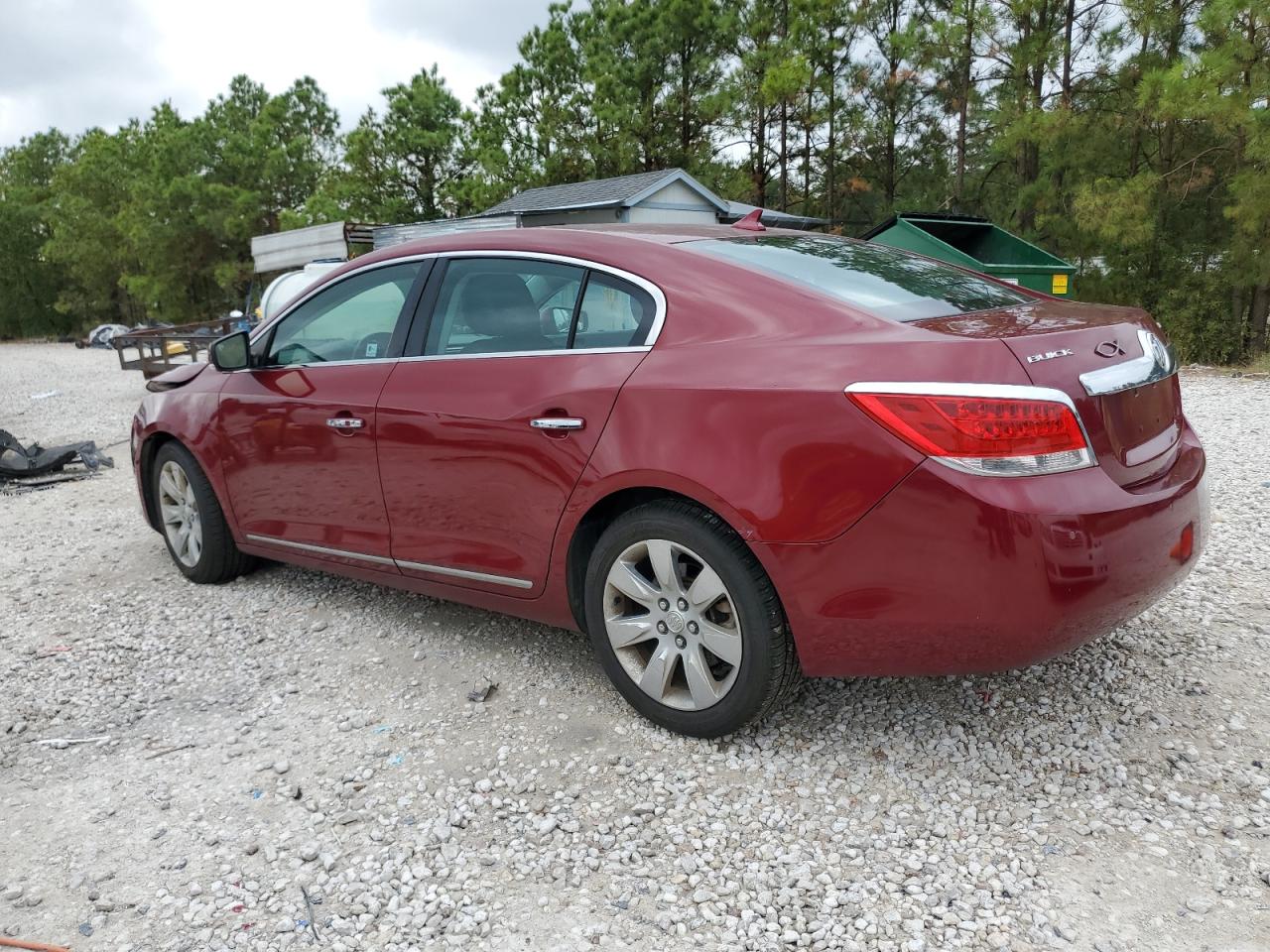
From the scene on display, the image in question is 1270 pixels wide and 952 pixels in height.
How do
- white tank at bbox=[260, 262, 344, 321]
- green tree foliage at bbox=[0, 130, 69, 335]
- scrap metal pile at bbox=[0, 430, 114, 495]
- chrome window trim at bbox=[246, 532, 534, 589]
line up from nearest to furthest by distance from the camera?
chrome window trim at bbox=[246, 532, 534, 589], scrap metal pile at bbox=[0, 430, 114, 495], white tank at bbox=[260, 262, 344, 321], green tree foliage at bbox=[0, 130, 69, 335]

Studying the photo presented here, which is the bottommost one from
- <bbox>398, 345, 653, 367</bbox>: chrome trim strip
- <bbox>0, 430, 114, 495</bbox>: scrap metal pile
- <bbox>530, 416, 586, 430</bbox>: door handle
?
<bbox>0, 430, 114, 495</bbox>: scrap metal pile

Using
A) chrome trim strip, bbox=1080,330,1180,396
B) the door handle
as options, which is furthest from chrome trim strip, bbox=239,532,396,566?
chrome trim strip, bbox=1080,330,1180,396

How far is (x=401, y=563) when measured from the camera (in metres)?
3.64

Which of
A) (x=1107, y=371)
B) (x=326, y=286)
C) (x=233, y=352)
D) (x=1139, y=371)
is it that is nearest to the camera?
(x=1107, y=371)

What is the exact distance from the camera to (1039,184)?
17875 millimetres

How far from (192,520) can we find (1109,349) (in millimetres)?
4121

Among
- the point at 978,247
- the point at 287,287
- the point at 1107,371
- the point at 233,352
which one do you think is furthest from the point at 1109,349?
the point at 287,287

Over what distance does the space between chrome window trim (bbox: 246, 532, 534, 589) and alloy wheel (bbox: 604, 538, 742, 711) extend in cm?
42

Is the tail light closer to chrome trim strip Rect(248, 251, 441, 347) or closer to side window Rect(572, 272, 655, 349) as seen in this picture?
side window Rect(572, 272, 655, 349)

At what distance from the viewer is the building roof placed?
16938 mm

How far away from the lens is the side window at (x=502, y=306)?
10.3ft

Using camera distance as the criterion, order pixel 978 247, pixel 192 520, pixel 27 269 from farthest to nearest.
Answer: pixel 27 269 → pixel 978 247 → pixel 192 520

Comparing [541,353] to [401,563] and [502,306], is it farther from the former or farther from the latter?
[401,563]

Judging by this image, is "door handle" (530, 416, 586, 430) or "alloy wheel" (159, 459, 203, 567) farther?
"alloy wheel" (159, 459, 203, 567)
